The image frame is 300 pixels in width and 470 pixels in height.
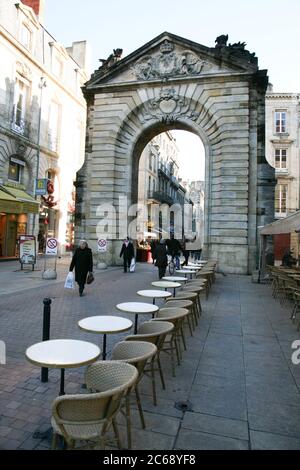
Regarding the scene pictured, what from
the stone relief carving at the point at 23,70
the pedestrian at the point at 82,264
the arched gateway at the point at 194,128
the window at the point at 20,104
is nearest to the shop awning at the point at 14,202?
the arched gateway at the point at 194,128

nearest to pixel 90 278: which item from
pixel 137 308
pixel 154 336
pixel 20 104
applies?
pixel 137 308

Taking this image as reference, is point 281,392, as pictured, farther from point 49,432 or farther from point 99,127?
point 99,127

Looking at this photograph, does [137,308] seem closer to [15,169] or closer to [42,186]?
[42,186]

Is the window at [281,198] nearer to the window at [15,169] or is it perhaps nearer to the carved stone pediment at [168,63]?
the carved stone pediment at [168,63]

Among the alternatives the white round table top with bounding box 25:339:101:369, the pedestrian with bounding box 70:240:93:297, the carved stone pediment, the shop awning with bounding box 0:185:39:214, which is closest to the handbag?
the pedestrian with bounding box 70:240:93:297

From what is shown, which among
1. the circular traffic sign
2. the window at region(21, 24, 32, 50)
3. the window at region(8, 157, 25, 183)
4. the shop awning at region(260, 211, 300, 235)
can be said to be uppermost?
the window at region(21, 24, 32, 50)

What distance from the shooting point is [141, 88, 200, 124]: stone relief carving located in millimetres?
19172

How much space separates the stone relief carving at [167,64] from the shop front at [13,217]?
10138mm

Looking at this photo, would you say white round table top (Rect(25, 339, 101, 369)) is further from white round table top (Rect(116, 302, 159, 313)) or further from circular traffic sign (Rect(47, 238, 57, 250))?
circular traffic sign (Rect(47, 238, 57, 250))

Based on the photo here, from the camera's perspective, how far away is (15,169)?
2238 centimetres

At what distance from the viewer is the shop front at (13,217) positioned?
61.5 feet

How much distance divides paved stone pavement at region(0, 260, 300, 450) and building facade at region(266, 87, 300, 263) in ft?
86.5

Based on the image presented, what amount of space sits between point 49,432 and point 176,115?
18.7 metres

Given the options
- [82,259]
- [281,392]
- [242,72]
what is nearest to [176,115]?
[242,72]
